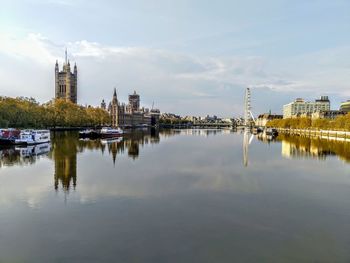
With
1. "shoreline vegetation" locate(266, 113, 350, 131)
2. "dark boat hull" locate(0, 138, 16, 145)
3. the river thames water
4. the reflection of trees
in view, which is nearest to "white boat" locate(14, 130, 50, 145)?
"dark boat hull" locate(0, 138, 16, 145)

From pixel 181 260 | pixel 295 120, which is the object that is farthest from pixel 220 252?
pixel 295 120

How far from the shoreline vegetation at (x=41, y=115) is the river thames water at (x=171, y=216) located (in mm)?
55072

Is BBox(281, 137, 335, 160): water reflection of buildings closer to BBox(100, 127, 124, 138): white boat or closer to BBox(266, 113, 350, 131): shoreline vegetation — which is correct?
BBox(266, 113, 350, 131): shoreline vegetation

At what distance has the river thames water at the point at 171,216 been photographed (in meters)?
13.2

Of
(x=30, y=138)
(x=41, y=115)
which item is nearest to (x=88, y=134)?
(x=41, y=115)

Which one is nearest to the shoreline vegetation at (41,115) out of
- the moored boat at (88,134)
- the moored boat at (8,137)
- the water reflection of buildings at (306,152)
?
the moored boat at (88,134)

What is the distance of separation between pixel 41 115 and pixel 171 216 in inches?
3562

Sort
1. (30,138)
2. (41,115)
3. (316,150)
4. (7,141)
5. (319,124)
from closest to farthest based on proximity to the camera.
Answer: (7,141) → (316,150) → (30,138) → (41,115) → (319,124)

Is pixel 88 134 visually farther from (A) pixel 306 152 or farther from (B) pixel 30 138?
(A) pixel 306 152

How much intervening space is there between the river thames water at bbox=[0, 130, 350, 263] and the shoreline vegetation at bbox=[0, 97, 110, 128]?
181 feet

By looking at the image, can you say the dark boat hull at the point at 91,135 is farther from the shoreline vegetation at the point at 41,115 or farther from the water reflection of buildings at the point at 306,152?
the water reflection of buildings at the point at 306,152

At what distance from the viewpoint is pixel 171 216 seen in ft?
57.8

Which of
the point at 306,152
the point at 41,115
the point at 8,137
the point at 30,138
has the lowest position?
the point at 306,152

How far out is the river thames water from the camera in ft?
43.3
